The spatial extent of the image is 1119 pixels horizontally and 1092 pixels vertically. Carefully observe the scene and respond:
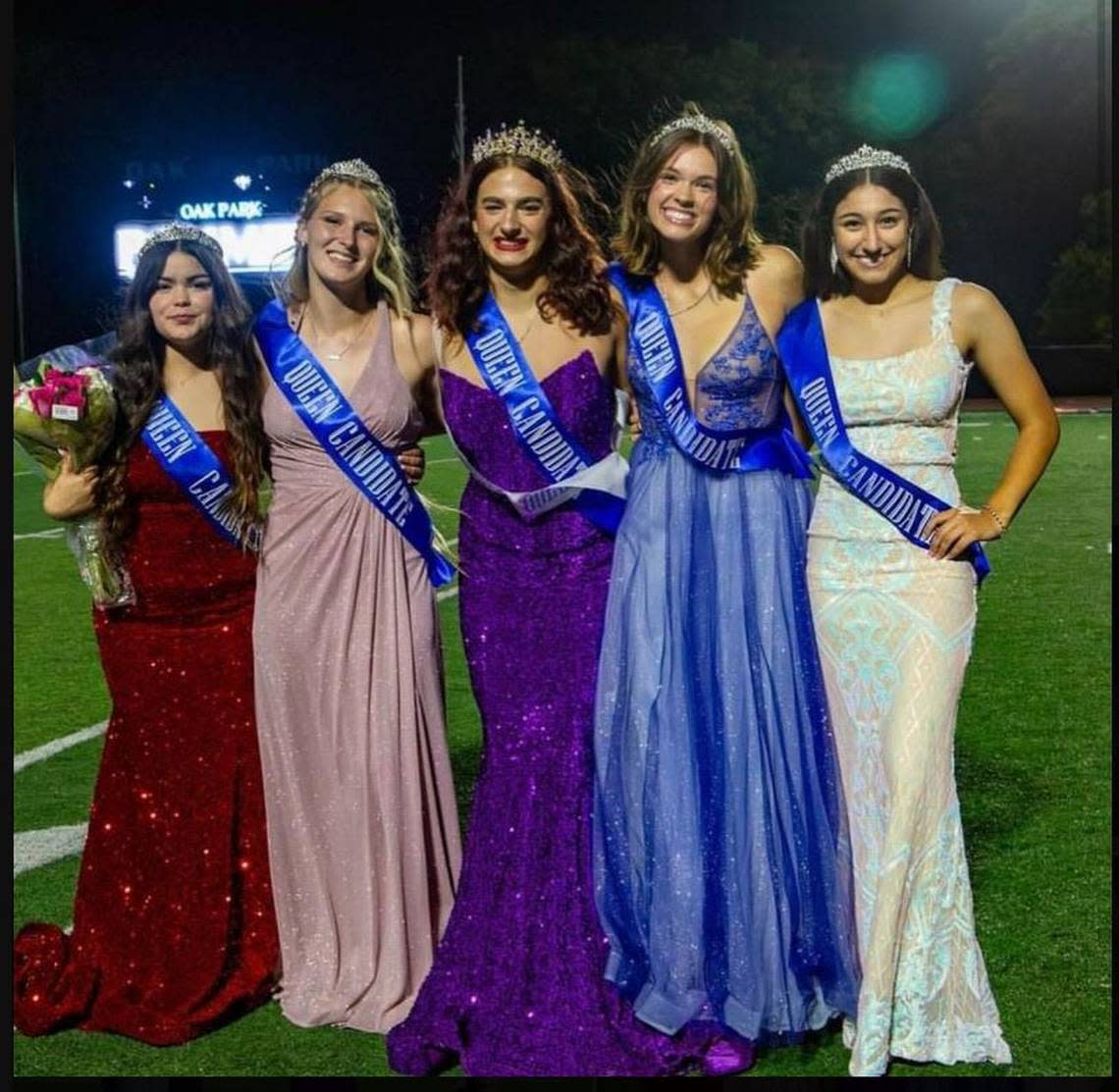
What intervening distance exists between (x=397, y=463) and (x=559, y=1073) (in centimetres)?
135

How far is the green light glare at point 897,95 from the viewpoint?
22.3 metres

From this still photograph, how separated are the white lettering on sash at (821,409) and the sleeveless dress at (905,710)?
4 cm

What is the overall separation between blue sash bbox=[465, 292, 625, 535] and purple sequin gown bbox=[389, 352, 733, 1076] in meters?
0.02

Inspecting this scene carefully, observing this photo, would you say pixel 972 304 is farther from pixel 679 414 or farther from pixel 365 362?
pixel 365 362

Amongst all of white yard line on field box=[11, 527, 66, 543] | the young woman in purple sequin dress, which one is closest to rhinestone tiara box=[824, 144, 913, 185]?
the young woman in purple sequin dress

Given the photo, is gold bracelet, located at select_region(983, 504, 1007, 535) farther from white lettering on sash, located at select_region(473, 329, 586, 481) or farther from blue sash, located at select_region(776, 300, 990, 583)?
white lettering on sash, located at select_region(473, 329, 586, 481)

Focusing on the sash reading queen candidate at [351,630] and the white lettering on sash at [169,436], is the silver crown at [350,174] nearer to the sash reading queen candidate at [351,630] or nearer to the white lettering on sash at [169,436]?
the sash reading queen candidate at [351,630]

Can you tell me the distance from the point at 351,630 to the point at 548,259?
922 millimetres

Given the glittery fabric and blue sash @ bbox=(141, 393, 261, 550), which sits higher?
blue sash @ bbox=(141, 393, 261, 550)

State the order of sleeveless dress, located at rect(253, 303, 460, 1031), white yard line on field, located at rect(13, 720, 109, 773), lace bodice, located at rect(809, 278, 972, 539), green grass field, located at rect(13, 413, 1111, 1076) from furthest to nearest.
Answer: white yard line on field, located at rect(13, 720, 109, 773) → sleeveless dress, located at rect(253, 303, 460, 1031) → green grass field, located at rect(13, 413, 1111, 1076) → lace bodice, located at rect(809, 278, 972, 539)

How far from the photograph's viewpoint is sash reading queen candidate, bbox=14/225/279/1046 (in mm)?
3938

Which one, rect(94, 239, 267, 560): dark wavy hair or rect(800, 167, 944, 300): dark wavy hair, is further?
rect(94, 239, 267, 560): dark wavy hair

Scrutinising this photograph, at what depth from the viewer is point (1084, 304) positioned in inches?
958

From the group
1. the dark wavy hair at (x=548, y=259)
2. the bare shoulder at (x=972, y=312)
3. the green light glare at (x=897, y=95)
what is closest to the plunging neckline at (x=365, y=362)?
the dark wavy hair at (x=548, y=259)
